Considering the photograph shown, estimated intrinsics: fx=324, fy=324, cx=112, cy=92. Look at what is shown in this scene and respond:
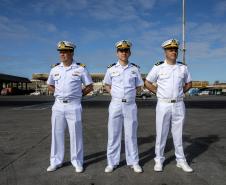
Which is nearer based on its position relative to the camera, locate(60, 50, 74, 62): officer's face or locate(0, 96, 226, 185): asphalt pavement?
locate(0, 96, 226, 185): asphalt pavement

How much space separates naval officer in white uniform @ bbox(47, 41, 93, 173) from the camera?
219 inches

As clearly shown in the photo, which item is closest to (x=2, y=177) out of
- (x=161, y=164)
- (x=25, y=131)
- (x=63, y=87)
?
(x=63, y=87)

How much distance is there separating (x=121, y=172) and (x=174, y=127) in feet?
4.04

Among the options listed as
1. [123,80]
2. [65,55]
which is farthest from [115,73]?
[65,55]

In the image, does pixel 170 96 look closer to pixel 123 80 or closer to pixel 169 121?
pixel 169 121

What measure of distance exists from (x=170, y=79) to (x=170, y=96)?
299 millimetres

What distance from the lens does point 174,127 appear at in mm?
5754

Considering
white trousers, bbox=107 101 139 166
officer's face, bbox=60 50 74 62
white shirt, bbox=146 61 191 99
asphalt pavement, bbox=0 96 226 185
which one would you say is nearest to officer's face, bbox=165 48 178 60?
white shirt, bbox=146 61 191 99

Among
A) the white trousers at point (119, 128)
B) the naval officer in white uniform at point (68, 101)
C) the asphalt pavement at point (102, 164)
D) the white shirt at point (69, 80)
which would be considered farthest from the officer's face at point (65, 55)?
the asphalt pavement at point (102, 164)

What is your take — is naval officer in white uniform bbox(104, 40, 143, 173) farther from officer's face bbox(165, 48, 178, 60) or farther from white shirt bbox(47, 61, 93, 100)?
officer's face bbox(165, 48, 178, 60)

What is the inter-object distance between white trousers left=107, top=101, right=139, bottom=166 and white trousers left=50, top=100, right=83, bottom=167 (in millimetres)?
542

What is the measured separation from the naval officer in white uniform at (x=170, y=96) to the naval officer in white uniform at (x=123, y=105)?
1.33ft

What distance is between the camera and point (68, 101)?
18.4ft

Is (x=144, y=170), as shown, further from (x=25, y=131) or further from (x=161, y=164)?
(x=25, y=131)
